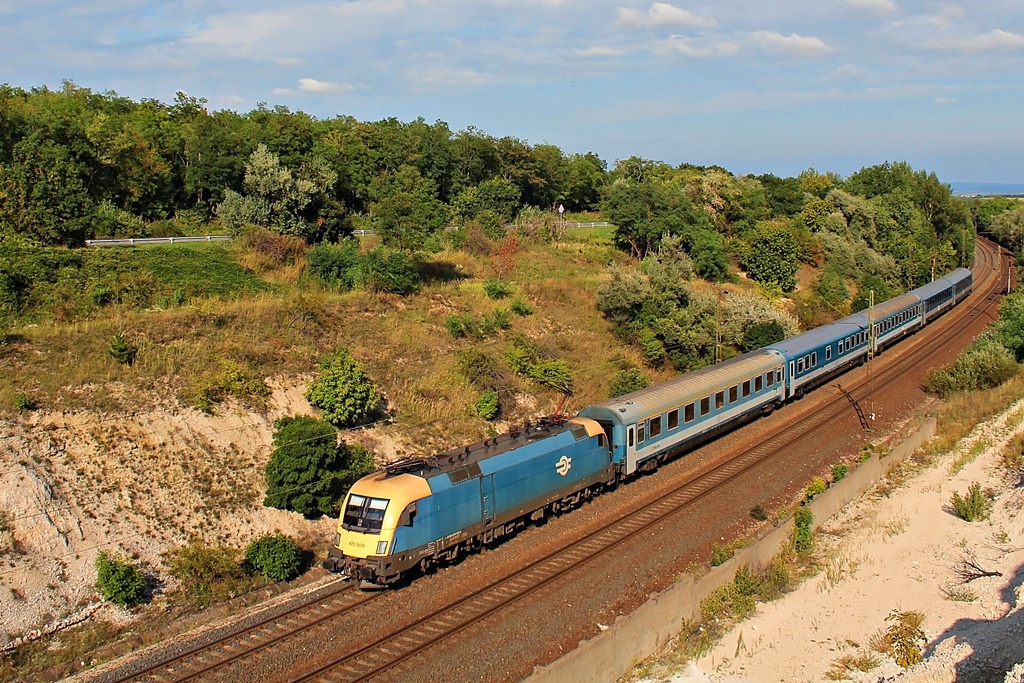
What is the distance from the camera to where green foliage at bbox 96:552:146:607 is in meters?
18.0

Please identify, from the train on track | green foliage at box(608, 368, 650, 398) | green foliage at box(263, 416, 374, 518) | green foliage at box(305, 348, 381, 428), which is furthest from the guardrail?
the train on track

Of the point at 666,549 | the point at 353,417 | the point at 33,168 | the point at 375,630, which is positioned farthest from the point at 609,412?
the point at 33,168

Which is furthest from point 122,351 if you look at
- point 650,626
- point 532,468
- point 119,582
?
point 650,626

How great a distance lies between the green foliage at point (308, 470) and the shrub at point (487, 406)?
7514mm

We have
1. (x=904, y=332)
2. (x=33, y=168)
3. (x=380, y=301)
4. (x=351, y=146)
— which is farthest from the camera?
(x=351, y=146)

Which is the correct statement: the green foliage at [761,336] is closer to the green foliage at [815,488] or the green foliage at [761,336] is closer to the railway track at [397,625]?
the railway track at [397,625]

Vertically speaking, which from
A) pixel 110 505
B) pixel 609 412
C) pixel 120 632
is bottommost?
pixel 120 632

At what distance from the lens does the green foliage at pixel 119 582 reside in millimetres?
18016

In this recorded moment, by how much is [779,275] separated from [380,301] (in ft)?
115

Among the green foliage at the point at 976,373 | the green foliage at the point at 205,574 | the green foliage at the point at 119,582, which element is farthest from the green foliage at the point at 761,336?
the green foliage at the point at 119,582

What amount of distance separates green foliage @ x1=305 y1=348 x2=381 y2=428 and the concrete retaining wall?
1344 cm

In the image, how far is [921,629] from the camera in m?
17.7

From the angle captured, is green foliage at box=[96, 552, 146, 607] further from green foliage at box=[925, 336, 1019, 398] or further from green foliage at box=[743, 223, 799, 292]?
green foliage at box=[743, 223, 799, 292]

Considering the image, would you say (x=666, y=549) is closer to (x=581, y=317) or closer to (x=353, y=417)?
(x=353, y=417)
